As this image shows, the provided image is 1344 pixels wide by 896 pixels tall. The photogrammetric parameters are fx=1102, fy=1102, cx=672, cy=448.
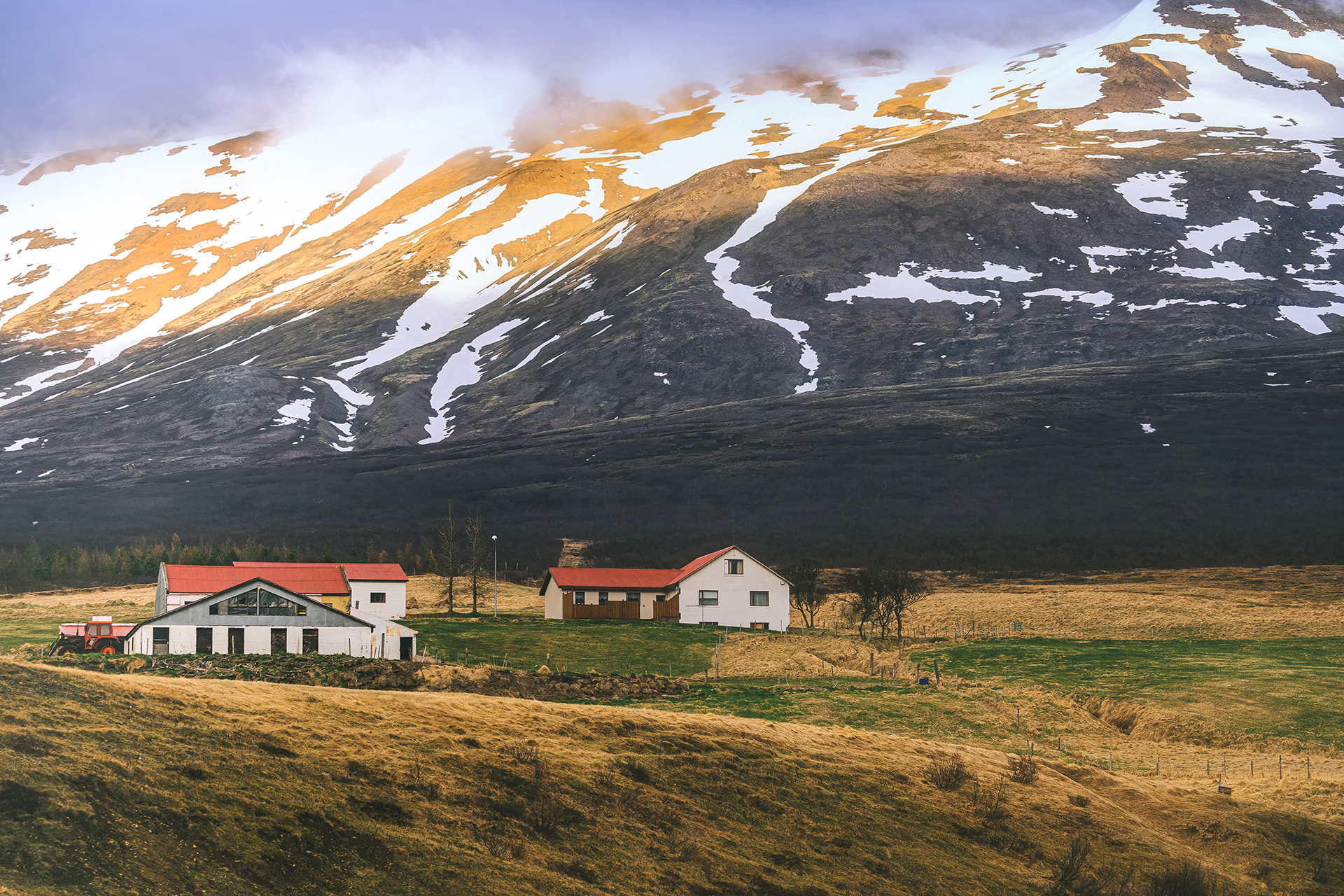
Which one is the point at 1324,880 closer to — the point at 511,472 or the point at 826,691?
the point at 826,691

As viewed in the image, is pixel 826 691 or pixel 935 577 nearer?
pixel 826 691

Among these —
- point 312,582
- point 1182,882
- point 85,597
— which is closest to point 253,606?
point 312,582

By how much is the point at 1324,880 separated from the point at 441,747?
739 inches

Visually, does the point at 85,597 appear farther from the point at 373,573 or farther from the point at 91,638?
the point at 91,638

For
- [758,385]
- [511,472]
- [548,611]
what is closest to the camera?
[548,611]

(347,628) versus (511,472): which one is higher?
(511,472)

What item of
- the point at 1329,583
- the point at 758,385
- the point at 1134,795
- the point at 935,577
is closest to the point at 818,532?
the point at 935,577

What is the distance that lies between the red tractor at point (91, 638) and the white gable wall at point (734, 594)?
32393 millimetres

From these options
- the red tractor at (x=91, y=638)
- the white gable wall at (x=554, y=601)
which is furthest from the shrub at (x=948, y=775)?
Answer: the white gable wall at (x=554, y=601)

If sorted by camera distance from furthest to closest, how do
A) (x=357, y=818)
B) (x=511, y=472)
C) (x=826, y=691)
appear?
(x=511, y=472) → (x=826, y=691) → (x=357, y=818)

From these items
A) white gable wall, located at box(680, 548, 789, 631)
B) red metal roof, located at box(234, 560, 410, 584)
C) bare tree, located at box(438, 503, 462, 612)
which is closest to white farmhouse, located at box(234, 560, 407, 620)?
red metal roof, located at box(234, 560, 410, 584)

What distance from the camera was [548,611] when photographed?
232 ft

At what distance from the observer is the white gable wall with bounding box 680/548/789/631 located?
67688 mm

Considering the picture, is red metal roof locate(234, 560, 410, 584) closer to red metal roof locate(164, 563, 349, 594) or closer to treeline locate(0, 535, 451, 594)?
red metal roof locate(164, 563, 349, 594)
